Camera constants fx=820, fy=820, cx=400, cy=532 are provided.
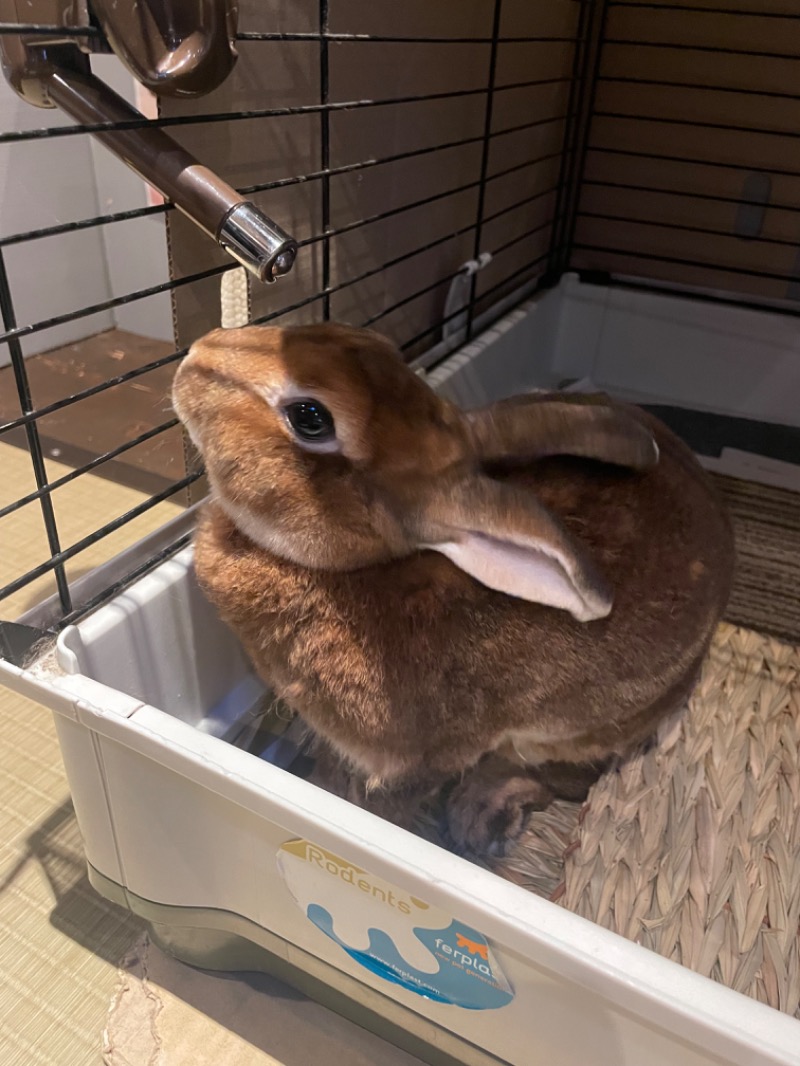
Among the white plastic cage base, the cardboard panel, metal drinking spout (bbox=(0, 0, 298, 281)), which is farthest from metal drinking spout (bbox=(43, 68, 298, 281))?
the cardboard panel

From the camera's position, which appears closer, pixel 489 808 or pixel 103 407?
pixel 489 808

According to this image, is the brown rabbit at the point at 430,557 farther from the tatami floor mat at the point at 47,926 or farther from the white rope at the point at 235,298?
the tatami floor mat at the point at 47,926

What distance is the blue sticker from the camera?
597 mm

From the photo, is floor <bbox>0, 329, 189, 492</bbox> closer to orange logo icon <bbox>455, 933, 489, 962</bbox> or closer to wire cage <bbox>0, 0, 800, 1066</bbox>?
wire cage <bbox>0, 0, 800, 1066</bbox>

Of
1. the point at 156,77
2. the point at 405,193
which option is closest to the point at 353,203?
the point at 405,193

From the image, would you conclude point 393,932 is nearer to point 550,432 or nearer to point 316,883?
point 316,883

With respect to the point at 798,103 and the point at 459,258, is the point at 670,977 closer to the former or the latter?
the point at 459,258

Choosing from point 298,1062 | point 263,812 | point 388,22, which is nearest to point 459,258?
point 388,22

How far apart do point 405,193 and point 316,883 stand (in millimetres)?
993

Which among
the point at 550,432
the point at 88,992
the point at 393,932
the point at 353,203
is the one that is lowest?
the point at 88,992

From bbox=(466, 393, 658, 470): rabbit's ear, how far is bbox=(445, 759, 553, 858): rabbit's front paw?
14.5 inches

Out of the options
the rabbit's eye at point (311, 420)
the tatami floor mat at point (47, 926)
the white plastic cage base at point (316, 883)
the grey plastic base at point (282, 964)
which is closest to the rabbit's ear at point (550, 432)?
the rabbit's eye at point (311, 420)

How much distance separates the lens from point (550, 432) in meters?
0.77

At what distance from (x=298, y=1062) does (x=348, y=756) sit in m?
0.29
